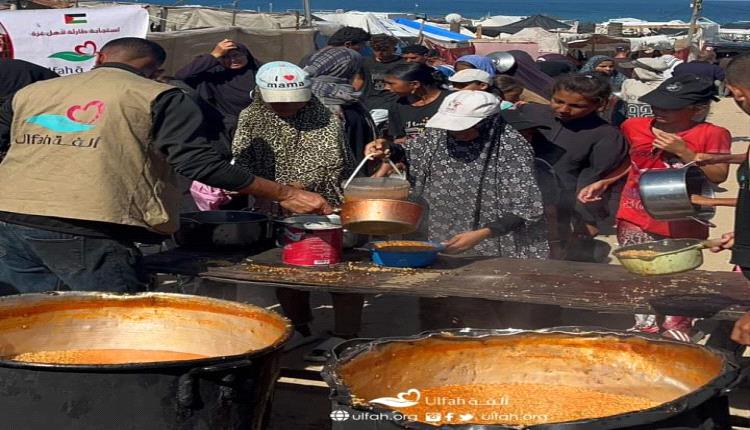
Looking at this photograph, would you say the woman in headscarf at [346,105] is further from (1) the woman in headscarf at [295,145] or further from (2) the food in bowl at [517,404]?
(2) the food in bowl at [517,404]

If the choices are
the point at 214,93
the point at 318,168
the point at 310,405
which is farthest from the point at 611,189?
the point at 214,93

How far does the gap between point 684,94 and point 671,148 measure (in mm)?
367

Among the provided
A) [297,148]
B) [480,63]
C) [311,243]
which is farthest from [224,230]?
[480,63]

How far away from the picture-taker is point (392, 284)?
4.61 m

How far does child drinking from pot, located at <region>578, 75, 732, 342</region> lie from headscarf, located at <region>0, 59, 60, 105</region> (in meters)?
3.45

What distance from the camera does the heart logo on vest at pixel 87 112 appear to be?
169 inches

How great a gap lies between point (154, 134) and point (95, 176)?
0.98 ft

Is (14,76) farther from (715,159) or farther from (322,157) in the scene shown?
(715,159)

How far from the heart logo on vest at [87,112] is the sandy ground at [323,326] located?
65.8 inches

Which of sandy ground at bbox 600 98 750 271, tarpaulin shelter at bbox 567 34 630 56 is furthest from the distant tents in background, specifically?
sandy ground at bbox 600 98 750 271

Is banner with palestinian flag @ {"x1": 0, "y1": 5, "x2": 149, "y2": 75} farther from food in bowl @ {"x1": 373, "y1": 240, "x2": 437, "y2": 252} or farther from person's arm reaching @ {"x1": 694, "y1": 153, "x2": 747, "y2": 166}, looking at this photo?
person's arm reaching @ {"x1": 694, "y1": 153, "x2": 747, "y2": 166}

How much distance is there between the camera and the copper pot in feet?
14.6

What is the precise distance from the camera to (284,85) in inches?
215

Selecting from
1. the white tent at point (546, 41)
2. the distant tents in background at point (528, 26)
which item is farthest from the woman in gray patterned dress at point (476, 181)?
the distant tents in background at point (528, 26)
